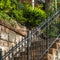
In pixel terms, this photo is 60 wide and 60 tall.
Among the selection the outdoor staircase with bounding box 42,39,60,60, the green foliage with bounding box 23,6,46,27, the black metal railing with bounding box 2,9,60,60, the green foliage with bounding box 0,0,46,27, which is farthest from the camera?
the green foliage with bounding box 23,6,46,27

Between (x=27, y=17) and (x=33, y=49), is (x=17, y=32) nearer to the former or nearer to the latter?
(x=33, y=49)

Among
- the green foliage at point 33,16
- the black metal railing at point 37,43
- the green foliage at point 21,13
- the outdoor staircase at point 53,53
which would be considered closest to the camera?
the outdoor staircase at point 53,53

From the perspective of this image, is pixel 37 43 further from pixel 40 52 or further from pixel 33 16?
pixel 33 16

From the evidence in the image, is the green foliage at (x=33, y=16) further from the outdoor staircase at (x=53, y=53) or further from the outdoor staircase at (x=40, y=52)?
the outdoor staircase at (x=53, y=53)

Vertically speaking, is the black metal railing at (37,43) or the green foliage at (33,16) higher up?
the green foliage at (33,16)

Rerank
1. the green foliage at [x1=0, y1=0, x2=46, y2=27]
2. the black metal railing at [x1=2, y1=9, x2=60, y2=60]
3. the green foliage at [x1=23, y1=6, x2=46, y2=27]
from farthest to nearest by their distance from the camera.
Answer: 1. the green foliage at [x1=23, y1=6, x2=46, y2=27]
2. the green foliage at [x1=0, y1=0, x2=46, y2=27]
3. the black metal railing at [x1=2, y1=9, x2=60, y2=60]

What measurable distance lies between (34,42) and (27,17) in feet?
10.2

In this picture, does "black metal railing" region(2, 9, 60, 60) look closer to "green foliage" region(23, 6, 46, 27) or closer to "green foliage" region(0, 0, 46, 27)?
"green foliage" region(0, 0, 46, 27)

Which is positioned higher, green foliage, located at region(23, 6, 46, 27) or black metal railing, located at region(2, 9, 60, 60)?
green foliage, located at region(23, 6, 46, 27)

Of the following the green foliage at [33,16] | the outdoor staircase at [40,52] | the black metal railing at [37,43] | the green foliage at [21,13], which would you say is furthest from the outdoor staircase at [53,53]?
the green foliage at [33,16]

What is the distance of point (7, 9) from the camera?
1373 centimetres

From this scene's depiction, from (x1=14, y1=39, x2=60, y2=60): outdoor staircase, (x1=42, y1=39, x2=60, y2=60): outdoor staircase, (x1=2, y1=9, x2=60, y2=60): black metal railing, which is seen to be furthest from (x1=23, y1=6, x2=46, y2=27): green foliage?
Answer: (x1=42, y1=39, x2=60, y2=60): outdoor staircase

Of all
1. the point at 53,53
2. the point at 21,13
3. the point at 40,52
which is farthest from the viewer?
the point at 21,13

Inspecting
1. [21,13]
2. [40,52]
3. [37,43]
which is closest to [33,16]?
[21,13]
